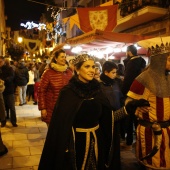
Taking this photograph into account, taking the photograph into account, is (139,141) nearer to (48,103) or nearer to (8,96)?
(48,103)

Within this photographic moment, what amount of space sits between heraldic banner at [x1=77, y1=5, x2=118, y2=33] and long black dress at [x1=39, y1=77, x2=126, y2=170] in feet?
23.4

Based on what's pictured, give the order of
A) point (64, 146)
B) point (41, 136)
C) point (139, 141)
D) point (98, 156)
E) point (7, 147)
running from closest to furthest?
point (64, 146)
point (98, 156)
point (139, 141)
point (7, 147)
point (41, 136)

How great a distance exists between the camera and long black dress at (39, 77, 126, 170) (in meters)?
2.80

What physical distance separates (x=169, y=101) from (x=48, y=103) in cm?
262

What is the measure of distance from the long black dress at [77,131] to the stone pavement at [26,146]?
1.90 metres

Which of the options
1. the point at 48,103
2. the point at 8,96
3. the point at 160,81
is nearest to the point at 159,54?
the point at 160,81

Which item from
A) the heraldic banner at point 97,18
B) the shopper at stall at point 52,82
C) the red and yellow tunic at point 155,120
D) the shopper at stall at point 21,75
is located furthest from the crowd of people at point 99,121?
the shopper at stall at point 21,75

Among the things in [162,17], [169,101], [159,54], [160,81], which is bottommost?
[169,101]

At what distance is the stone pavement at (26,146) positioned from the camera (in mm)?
4715

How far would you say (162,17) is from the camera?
1134 centimetres

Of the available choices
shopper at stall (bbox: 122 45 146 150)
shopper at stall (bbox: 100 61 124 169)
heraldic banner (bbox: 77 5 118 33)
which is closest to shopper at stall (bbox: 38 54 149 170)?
shopper at stall (bbox: 100 61 124 169)

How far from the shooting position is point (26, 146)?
581cm

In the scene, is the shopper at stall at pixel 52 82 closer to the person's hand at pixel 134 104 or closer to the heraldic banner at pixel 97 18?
the person's hand at pixel 134 104

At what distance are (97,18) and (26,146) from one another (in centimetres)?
602
